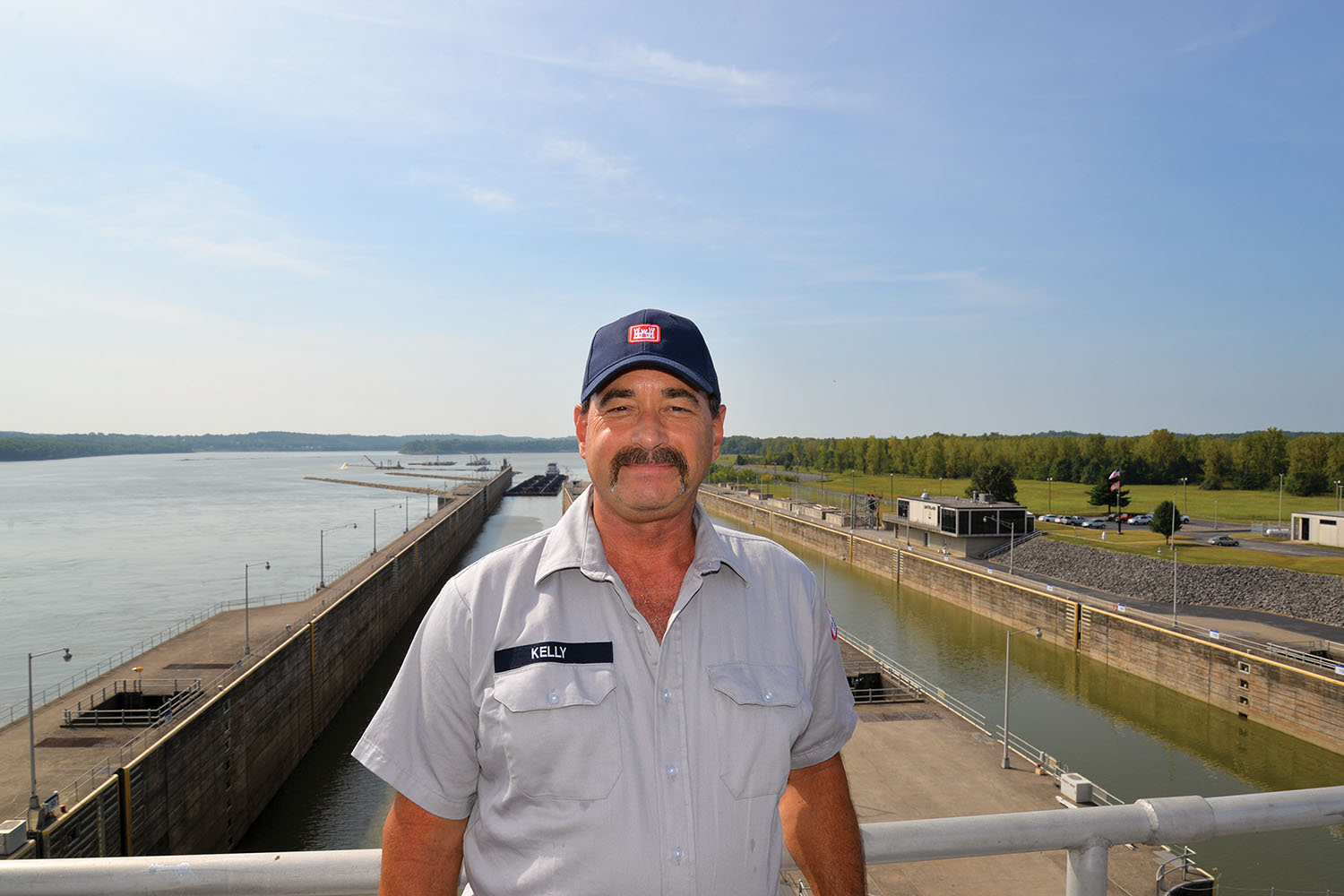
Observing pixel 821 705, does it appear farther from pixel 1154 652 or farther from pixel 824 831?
pixel 1154 652

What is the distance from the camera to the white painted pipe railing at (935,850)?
192cm

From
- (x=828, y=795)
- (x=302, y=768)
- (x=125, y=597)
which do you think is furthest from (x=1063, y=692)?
(x=125, y=597)

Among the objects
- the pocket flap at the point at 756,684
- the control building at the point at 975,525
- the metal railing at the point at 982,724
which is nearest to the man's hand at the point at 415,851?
the pocket flap at the point at 756,684

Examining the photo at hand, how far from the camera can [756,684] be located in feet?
6.15

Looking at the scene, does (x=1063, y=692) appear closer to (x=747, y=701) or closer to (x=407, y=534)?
(x=747, y=701)

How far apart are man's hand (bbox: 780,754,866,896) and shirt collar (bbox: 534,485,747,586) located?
60cm

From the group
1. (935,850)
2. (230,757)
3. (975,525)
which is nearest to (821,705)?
(935,850)

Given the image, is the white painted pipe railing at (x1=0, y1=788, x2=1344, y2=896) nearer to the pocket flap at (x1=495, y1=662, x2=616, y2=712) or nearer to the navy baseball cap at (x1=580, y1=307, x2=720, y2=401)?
the pocket flap at (x1=495, y1=662, x2=616, y2=712)

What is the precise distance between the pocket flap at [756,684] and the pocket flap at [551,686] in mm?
259

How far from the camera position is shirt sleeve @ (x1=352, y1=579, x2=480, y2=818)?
5.75 feet

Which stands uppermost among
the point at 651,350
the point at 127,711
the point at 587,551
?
the point at 651,350

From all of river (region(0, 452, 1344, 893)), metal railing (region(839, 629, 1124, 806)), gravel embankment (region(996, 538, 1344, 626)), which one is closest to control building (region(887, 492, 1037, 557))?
gravel embankment (region(996, 538, 1344, 626))

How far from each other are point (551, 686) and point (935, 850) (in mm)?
1232

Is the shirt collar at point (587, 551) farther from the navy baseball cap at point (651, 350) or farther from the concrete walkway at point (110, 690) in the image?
the concrete walkway at point (110, 690)
